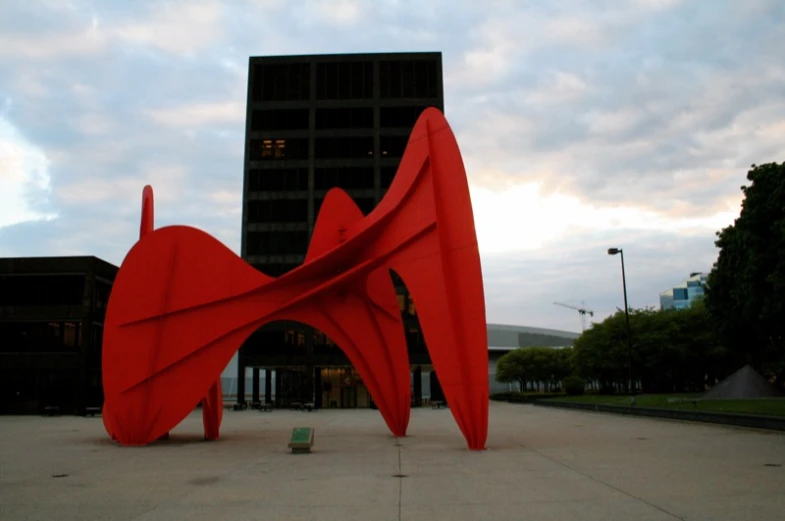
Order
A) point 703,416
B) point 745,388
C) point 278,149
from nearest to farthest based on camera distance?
point 703,416 → point 745,388 → point 278,149

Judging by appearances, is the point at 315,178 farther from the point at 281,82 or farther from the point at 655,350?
the point at 655,350

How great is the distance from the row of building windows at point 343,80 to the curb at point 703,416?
100ft

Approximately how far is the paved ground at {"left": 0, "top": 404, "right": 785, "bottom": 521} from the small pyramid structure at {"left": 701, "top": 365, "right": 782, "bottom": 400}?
53.0 feet

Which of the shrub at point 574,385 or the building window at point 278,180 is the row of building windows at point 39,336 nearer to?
the building window at point 278,180

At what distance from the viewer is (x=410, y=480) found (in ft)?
36.5

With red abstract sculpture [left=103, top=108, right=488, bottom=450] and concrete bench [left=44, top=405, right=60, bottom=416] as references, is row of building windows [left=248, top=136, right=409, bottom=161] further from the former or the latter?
red abstract sculpture [left=103, top=108, right=488, bottom=450]

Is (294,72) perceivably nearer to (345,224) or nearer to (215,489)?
(345,224)

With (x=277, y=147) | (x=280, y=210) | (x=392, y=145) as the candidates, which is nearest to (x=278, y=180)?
(x=280, y=210)

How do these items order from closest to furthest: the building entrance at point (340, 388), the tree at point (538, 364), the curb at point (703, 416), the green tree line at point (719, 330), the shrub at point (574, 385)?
the curb at point (703, 416) → the green tree line at point (719, 330) → the building entrance at point (340, 388) → the shrub at point (574, 385) → the tree at point (538, 364)

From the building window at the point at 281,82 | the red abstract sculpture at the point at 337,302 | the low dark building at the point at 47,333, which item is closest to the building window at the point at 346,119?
the building window at the point at 281,82

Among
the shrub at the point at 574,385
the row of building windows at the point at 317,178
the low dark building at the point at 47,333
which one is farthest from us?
the shrub at the point at 574,385

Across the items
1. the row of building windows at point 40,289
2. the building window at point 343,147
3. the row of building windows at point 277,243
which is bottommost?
the row of building windows at point 40,289

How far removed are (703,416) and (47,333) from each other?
40117 millimetres

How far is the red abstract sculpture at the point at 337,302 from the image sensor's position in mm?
15266
